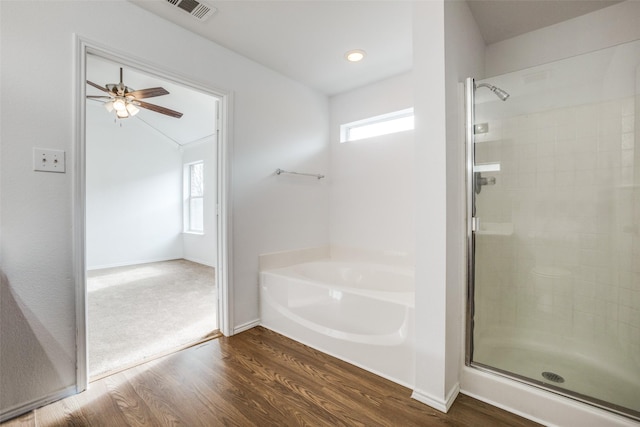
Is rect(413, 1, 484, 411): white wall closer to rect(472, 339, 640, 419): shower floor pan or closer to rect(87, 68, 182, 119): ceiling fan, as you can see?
rect(472, 339, 640, 419): shower floor pan

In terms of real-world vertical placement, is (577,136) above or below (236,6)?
below

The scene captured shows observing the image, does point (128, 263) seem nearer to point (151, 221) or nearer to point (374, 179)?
point (151, 221)

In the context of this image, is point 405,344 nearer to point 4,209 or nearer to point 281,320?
point 281,320

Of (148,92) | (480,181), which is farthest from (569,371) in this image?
(148,92)

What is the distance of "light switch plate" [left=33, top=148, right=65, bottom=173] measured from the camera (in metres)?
1.47

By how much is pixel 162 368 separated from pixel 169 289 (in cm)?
200

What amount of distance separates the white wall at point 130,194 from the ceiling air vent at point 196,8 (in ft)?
14.4

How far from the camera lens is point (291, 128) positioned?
2848mm

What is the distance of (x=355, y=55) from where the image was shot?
239cm

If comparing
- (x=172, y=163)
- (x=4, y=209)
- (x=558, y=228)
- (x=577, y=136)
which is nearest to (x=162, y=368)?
(x=4, y=209)

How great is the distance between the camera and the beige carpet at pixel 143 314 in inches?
81.0

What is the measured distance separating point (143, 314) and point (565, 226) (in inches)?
137

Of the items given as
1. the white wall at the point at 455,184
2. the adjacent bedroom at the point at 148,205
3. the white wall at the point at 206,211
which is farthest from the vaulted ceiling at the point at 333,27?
the white wall at the point at 206,211

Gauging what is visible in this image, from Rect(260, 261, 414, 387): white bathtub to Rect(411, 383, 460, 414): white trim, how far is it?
108mm
